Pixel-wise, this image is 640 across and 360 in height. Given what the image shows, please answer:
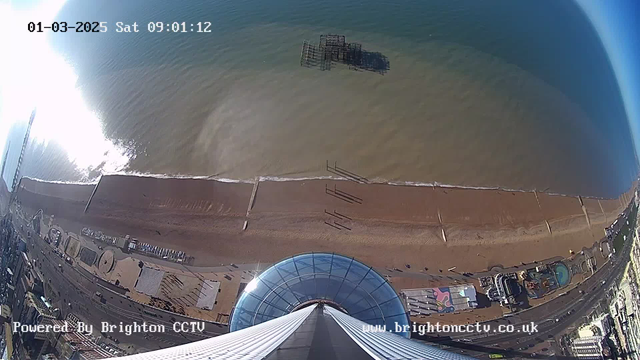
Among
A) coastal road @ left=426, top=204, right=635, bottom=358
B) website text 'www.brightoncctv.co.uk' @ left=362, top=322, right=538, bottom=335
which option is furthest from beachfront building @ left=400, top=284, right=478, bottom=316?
coastal road @ left=426, top=204, right=635, bottom=358

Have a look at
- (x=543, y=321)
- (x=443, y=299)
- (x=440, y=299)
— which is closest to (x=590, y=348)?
(x=543, y=321)

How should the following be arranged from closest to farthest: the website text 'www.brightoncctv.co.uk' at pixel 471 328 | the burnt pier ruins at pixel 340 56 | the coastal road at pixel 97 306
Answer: the website text 'www.brightoncctv.co.uk' at pixel 471 328 → the coastal road at pixel 97 306 → the burnt pier ruins at pixel 340 56

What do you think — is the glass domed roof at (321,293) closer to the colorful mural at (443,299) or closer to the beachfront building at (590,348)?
the colorful mural at (443,299)

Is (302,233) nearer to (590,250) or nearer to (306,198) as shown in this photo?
(306,198)

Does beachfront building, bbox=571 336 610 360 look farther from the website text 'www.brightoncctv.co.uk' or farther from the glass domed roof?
the glass domed roof

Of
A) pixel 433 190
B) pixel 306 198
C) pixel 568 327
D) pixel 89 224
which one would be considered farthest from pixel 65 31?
pixel 568 327

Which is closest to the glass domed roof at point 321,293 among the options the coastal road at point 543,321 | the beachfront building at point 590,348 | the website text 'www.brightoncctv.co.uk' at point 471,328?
the website text 'www.brightoncctv.co.uk' at point 471,328

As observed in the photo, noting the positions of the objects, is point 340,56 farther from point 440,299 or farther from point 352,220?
point 440,299
